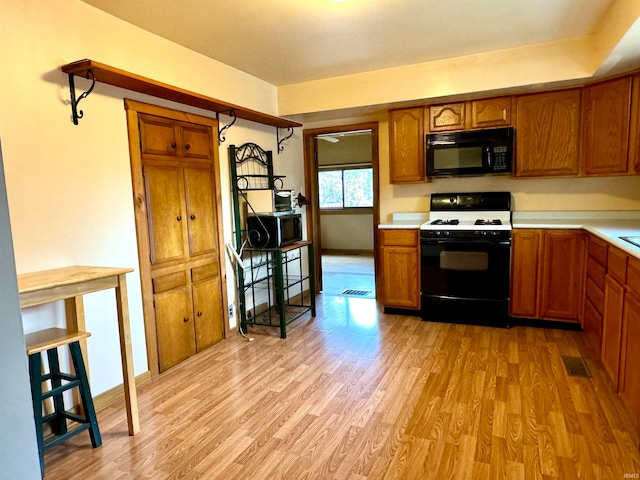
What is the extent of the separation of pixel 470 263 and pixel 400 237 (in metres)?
0.70

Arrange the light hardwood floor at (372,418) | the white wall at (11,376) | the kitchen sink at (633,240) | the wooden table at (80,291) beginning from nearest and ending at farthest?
the white wall at (11,376) < the wooden table at (80,291) < the light hardwood floor at (372,418) < the kitchen sink at (633,240)

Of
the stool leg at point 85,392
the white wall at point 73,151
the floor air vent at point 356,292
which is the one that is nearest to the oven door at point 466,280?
the floor air vent at point 356,292

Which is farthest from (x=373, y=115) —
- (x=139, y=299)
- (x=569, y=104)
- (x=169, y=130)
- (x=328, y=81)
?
(x=139, y=299)

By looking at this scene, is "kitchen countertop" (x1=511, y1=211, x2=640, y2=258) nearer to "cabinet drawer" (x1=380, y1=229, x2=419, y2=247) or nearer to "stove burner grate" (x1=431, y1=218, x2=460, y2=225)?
"stove burner grate" (x1=431, y1=218, x2=460, y2=225)

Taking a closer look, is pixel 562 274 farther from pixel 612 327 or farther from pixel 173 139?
pixel 173 139

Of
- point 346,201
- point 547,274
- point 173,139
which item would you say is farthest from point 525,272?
point 346,201

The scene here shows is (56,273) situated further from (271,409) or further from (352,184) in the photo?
(352,184)

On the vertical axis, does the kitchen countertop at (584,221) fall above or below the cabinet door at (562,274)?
above

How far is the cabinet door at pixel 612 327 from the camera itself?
2291 millimetres

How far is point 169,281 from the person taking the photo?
9.84ft

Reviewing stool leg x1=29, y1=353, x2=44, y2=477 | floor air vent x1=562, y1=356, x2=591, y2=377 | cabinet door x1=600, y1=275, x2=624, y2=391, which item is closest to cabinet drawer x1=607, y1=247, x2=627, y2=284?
cabinet door x1=600, y1=275, x2=624, y2=391

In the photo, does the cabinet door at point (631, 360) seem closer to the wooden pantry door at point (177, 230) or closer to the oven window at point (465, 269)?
the oven window at point (465, 269)

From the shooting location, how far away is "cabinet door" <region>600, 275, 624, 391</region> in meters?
2.29

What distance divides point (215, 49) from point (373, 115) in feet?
6.36
